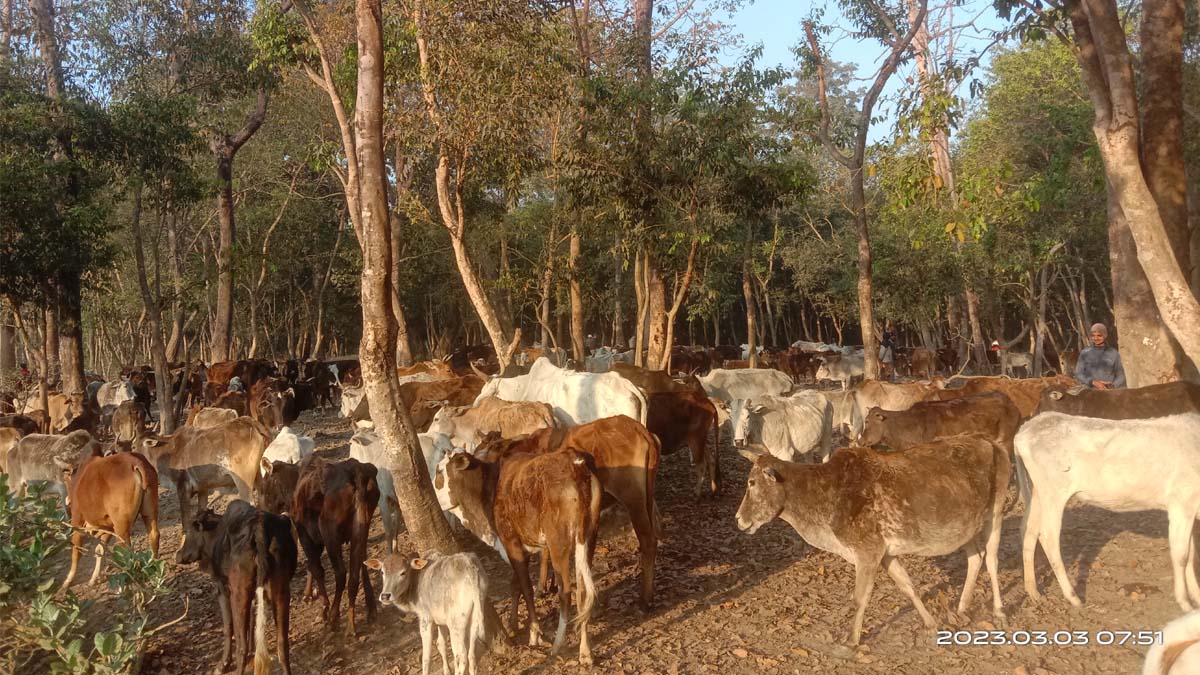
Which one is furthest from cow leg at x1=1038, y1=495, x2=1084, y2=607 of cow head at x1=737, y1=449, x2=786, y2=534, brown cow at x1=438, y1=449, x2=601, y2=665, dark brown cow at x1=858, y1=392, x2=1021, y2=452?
brown cow at x1=438, y1=449, x2=601, y2=665

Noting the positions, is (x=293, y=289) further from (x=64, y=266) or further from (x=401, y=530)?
(x=401, y=530)

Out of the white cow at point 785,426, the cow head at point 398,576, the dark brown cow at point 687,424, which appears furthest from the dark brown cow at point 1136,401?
the cow head at point 398,576

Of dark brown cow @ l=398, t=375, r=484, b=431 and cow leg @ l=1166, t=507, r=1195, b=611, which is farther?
dark brown cow @ l=398, t=375, r=484, b=431

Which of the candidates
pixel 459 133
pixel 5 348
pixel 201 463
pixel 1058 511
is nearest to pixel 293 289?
pixel 5 348

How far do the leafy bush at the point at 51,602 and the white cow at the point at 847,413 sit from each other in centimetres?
999

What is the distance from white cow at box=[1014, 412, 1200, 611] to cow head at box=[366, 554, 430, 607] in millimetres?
4913

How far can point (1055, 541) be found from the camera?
7.01 m

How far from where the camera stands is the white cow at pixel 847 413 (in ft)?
45.2

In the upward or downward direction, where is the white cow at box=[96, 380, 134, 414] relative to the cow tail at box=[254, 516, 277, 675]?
upward

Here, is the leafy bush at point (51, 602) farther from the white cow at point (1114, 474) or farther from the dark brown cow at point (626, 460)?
the white cow at point (1114, 474)

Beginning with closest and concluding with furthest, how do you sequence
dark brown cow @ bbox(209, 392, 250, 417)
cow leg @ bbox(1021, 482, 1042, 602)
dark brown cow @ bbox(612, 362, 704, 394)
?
cow leg @ bbox(1021, 482, 1042, 602) < dark brown cow @ bbox(612, 362, 704, 394) < dark brown cow @ bbox(209, 392, 250, 417)

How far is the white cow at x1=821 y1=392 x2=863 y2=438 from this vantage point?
45.2 ft

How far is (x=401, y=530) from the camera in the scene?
10.7 meters

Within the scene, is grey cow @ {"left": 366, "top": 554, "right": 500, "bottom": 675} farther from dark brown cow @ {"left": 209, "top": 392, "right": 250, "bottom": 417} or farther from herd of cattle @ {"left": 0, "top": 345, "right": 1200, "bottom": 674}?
dark brown cow @ {"left": 209, "top": 392, "right": 250, "bottom": 417}
